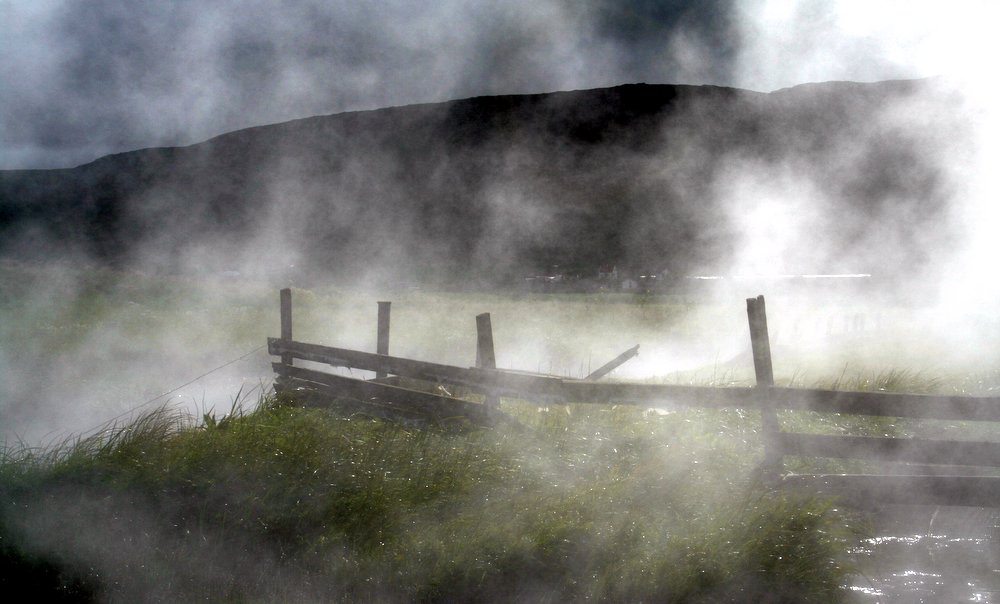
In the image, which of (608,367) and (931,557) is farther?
(608,367)

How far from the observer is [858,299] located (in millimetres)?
17922

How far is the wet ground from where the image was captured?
13.7ft

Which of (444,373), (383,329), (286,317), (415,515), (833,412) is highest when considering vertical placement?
(286,317)

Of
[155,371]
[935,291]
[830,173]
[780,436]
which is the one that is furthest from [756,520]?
[830,173]

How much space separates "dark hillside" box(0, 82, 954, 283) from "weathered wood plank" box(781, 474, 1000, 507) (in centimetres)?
1890

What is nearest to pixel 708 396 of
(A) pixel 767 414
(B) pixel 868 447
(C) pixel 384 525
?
(A) pixel 767 414

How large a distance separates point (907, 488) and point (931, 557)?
47 cm

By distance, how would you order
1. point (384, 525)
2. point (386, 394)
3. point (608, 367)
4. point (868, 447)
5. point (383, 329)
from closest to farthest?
point (384, 525) < point (868, 447) < point (386, 394) < point (383, 329) < point (608, 367)

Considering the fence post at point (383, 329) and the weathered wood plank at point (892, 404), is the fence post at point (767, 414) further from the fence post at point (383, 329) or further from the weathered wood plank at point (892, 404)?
the fence post at point (383, 329)

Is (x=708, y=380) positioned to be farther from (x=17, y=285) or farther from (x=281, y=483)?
(x=17, y=285)

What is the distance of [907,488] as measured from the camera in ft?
16.1

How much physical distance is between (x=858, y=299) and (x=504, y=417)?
594 inches

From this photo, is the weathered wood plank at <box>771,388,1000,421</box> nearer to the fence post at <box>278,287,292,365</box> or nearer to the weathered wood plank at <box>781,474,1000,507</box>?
the weathered wood plank at <box>781,474,1000,507</box>

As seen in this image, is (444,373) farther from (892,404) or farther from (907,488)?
(907,488)
